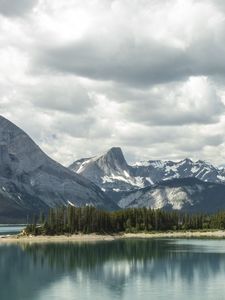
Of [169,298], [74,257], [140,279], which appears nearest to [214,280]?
[140,279]

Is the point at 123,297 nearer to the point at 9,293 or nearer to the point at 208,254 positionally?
the point at 9,293

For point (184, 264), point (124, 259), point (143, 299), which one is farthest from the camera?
point (124, 259)

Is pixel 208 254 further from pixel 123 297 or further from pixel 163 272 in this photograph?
pixel 123 297

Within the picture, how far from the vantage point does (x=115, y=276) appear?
139375mm

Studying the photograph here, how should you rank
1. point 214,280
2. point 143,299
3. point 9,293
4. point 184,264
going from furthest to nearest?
1. point 184,264
2. point 214,280
3. point 9,293
4. point 143,299

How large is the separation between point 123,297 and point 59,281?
31460 mm

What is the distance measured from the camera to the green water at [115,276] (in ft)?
365

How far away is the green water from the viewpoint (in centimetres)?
11131

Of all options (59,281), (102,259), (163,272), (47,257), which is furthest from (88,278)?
(47,257)

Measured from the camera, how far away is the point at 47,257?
19488 cm

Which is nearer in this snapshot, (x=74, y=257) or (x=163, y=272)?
(x=163, y=272)

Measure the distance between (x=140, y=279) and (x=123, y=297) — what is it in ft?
95.4

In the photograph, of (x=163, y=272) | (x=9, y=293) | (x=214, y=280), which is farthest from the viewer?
Answer: (x=163, y=272)

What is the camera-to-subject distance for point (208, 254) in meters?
191
